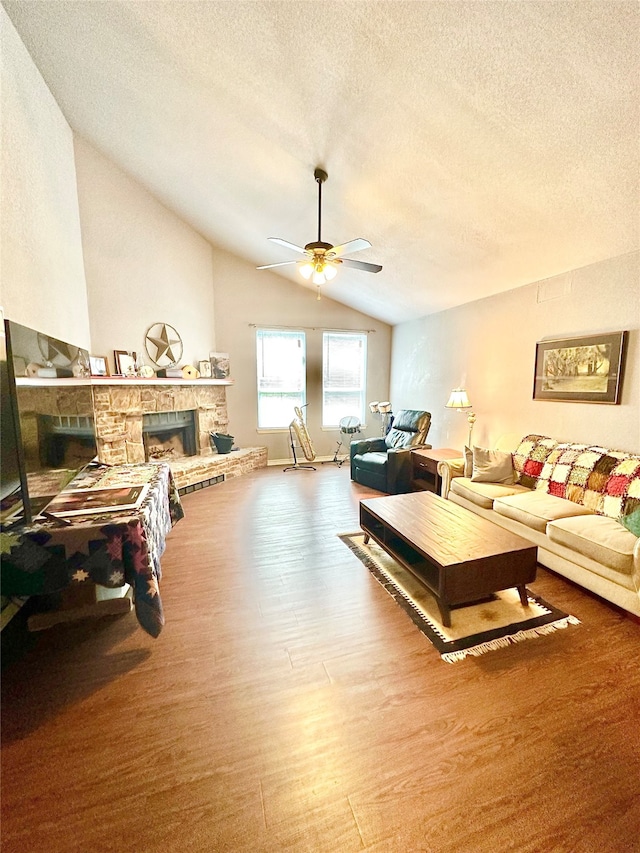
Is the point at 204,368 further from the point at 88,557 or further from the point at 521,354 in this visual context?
the point at 521,354

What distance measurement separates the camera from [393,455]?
4.15 m

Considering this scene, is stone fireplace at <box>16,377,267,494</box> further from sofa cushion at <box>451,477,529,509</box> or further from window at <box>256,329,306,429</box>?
sofa cushion at <box>451,477,529,509</box>

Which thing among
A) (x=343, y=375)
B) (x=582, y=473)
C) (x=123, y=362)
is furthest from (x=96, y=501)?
(x=343, y=375)

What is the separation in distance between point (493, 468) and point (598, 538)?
1261 mm

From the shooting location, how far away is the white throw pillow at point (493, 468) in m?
3.27

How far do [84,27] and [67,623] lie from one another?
12.3 ft

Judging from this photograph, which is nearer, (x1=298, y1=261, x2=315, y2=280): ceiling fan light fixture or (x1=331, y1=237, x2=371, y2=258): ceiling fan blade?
(x1=331, y1=237, x2=371, y2=258): ceiling fan blade

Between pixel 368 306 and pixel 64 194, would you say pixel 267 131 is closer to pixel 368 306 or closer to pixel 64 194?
pixel 64 194

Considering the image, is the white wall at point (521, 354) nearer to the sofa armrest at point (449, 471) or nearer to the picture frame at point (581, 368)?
the picture frame at point (581, 368)

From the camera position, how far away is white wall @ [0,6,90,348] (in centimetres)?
210

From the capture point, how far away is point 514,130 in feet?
6.29

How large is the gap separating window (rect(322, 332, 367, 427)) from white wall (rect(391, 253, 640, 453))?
98 centimetres

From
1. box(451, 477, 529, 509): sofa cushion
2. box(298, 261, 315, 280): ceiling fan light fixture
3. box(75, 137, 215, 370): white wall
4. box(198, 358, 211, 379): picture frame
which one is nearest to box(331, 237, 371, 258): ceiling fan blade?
box(298, 261, 315, 280): ceiling fan light fixture

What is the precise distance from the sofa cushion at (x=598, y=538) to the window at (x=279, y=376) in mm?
4318
